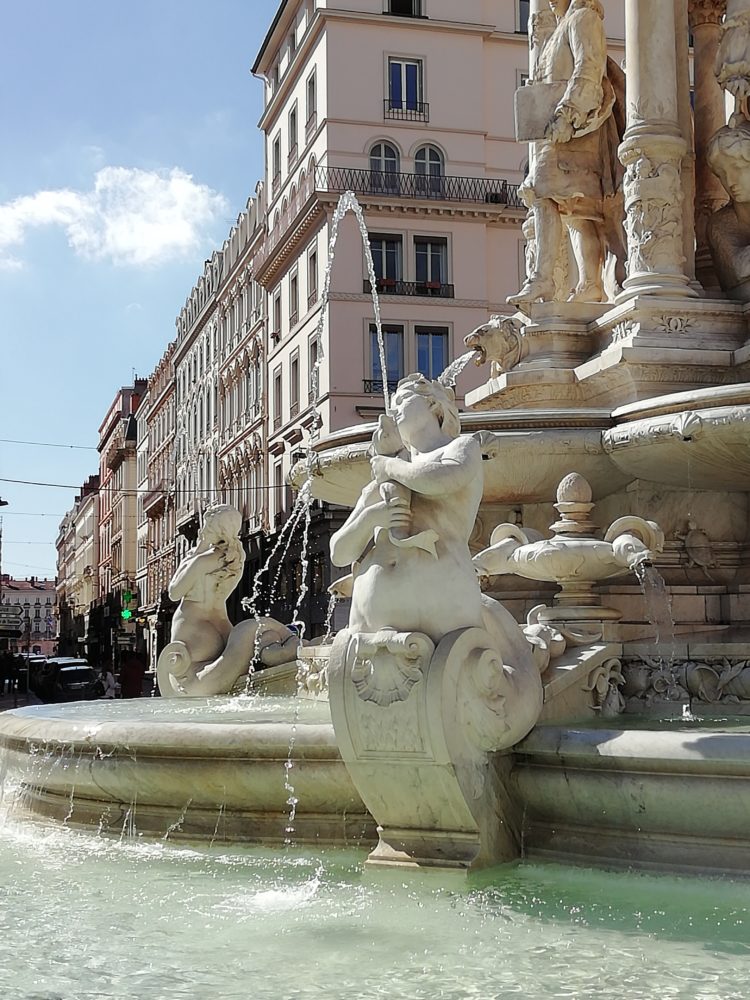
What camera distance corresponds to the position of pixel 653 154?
32.2 feet

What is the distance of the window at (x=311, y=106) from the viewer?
40.6 m

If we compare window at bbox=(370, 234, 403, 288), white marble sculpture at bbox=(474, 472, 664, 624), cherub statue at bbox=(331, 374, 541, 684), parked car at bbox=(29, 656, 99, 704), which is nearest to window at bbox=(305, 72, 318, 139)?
window at bbox=(370, 234, 403, 288)

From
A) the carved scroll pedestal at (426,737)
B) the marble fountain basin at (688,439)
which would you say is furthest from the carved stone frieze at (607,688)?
the marble fountain basin at (688,439)

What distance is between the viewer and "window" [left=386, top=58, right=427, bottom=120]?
3981cm

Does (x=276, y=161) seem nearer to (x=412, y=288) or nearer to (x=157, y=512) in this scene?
(x=412, y=288)

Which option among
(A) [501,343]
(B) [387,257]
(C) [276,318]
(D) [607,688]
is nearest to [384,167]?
(B) [387,257]

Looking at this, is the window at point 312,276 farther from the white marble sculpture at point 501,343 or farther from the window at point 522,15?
the white marble sculpture at point 501,343

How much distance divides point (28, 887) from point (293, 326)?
3793 cm

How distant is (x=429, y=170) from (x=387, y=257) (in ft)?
10.6

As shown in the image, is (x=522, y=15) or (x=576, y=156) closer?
(x=576, y=156)

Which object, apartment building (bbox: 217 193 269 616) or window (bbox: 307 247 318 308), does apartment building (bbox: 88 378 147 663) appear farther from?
window (bbox: 307 247 318 308)

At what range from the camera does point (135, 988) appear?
3730 mm

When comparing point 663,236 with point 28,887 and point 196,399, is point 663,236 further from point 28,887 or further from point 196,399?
point 196,399

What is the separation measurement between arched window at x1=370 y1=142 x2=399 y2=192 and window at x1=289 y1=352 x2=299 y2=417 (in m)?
6.18
